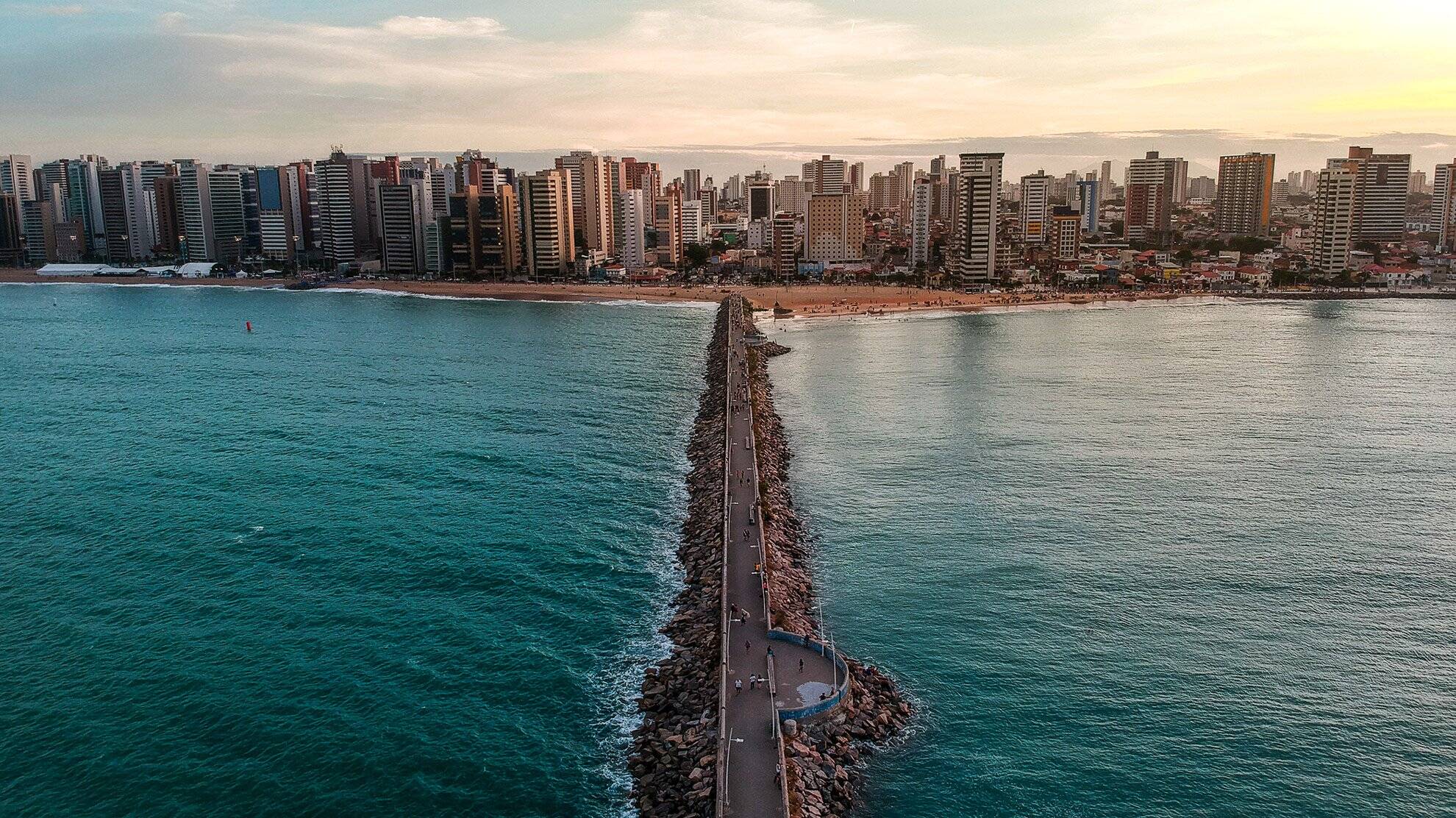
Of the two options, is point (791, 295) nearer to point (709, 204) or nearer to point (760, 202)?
point (760, 202)

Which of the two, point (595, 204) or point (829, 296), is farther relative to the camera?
point (595, 204)

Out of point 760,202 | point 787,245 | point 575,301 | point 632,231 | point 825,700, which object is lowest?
point 825,700

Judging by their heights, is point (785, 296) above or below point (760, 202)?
below

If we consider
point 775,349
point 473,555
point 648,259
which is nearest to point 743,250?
point 648,259

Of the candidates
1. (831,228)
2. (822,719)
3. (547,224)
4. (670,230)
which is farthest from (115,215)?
(822,719)

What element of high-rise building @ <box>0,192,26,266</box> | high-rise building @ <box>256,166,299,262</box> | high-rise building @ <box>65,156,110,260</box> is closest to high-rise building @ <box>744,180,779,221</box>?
high-rise building @ <box>256,166,299,262</box>

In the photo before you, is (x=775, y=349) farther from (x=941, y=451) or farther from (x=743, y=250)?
(x=743, y=250)

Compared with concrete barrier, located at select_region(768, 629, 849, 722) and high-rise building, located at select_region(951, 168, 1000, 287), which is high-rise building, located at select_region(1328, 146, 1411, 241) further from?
concrete barrier, located at select_region(768, 629, 849, 722)
